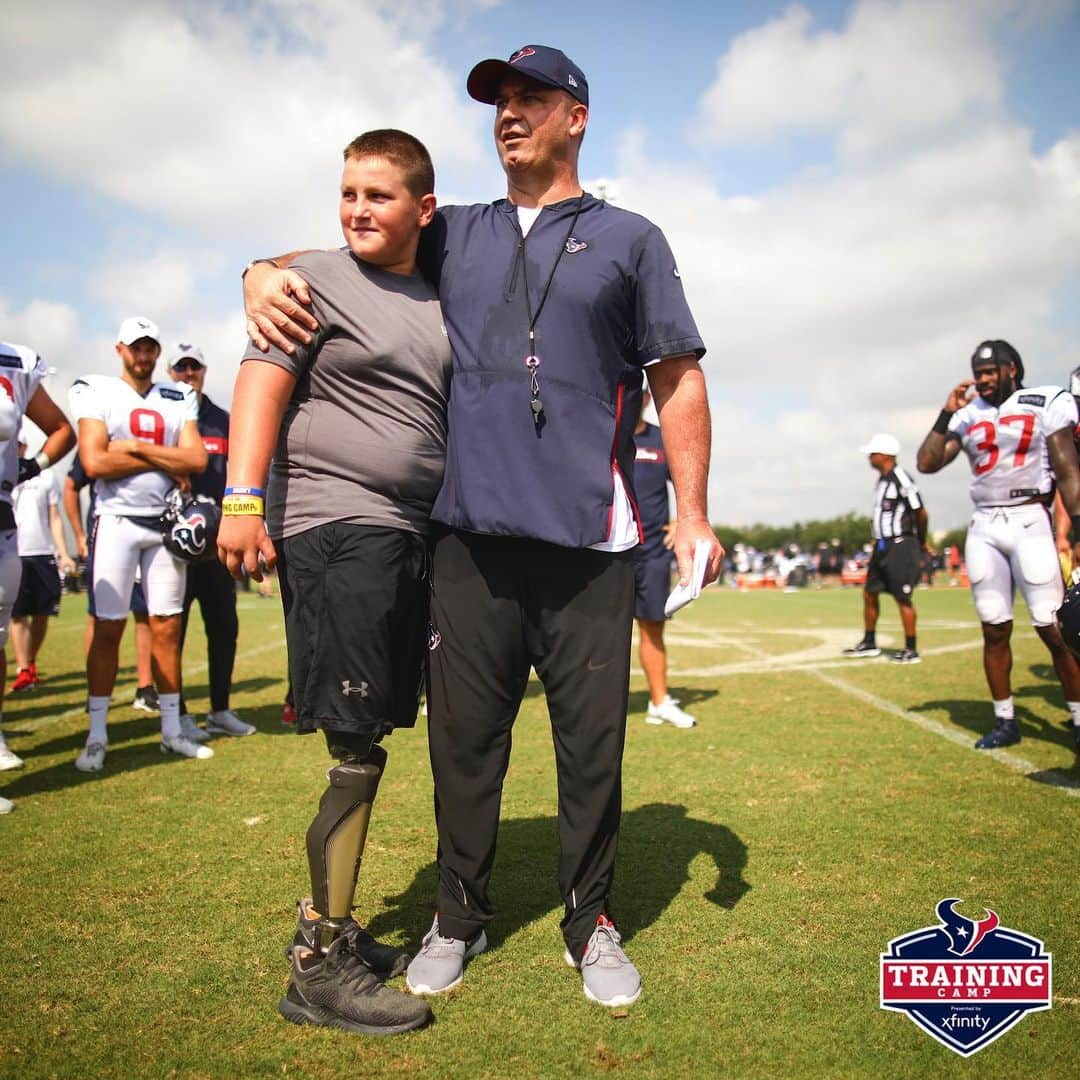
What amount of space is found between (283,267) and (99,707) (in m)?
3.94

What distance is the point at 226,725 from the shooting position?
6.71 meters

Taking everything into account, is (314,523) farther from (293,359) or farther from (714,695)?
(714,695)

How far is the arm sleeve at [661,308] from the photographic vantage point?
277cm

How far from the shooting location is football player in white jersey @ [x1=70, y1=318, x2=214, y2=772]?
18.5 feet

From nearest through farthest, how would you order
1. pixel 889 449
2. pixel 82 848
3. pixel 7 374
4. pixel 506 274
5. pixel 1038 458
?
pixel 506 274
pixel 82 848
pixel 7 374
pixel 1038 458
pixel 889 449

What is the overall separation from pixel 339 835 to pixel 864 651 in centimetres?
994

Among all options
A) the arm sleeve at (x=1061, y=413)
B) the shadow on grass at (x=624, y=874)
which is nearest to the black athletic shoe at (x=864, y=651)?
the arm sleeve at (x=1061, y=413)

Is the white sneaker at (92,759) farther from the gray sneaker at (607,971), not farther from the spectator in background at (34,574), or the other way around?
the spectator in background at (34,574)

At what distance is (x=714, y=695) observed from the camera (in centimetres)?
835

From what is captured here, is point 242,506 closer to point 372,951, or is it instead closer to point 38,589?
point 372,951

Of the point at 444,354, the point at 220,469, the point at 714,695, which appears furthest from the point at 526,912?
the point at 714,695

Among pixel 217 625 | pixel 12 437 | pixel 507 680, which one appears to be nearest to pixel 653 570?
pixel 217 625

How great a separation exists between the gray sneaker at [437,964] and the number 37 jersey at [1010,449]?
494cm

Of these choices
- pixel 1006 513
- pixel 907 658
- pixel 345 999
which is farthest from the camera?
pixel 907 658
